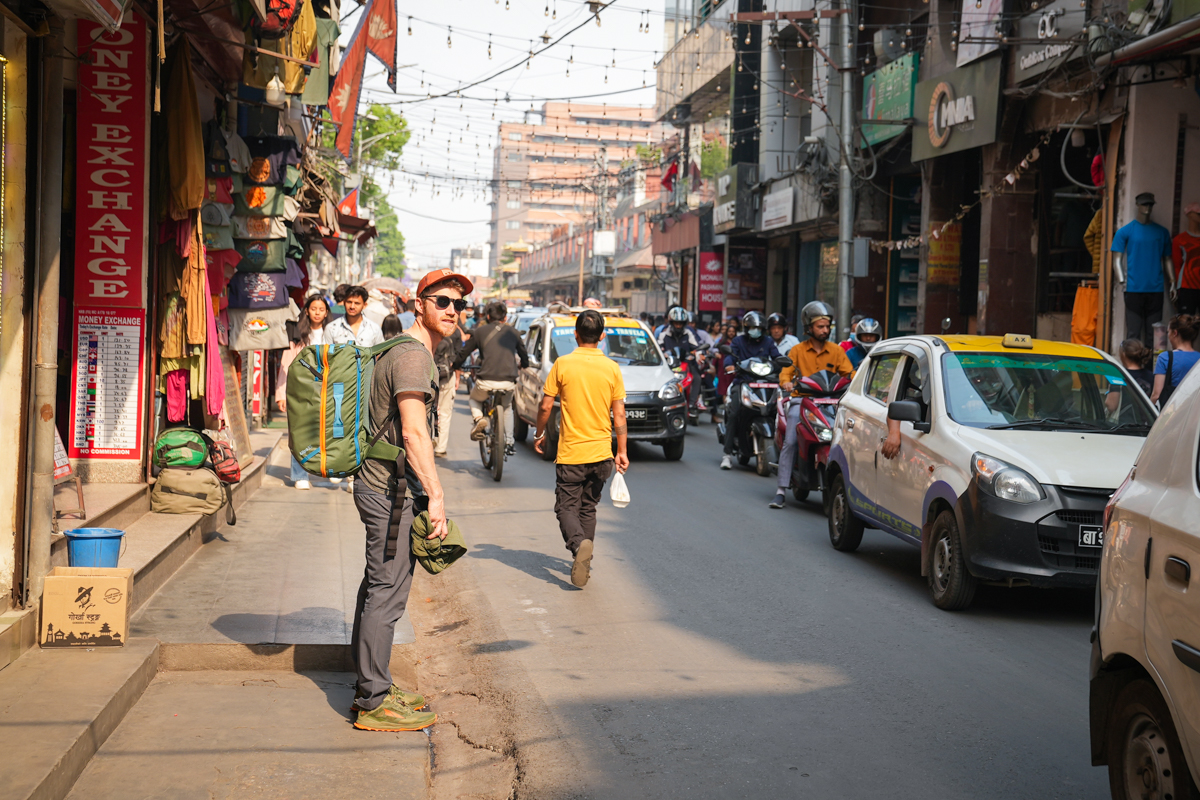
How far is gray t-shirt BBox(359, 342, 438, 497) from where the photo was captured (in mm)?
4797

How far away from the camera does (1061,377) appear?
7898 millimetres

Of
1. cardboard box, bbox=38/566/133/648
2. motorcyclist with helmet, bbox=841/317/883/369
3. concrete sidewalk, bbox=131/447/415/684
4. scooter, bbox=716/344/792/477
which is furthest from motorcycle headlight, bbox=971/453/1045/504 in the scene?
scooter, bbox=716/344/792/477

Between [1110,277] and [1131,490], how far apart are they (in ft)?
38.3

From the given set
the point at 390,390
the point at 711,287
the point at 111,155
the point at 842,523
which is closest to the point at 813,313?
the point at 842,523

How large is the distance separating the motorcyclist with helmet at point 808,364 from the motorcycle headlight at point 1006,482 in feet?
15.4

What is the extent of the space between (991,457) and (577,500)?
2.79 metres

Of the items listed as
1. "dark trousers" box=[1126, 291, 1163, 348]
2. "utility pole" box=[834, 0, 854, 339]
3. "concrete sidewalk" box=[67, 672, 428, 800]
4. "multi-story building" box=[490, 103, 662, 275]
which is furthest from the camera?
"multi-story building" box=[490, 103, 662, 275]

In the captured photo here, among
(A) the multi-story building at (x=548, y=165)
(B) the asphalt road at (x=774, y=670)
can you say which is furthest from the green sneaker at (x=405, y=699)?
(A) the multi-story building at (x=548, y=165)

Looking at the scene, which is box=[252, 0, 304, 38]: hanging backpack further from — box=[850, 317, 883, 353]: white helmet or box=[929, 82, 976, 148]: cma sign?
box=[929, 82, 976, 148]: cma sign

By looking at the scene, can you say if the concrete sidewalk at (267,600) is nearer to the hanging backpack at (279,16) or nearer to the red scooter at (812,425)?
the hanging backpack at (279,16)

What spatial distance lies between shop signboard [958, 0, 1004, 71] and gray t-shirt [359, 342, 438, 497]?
14060 mm

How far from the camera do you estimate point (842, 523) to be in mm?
9297

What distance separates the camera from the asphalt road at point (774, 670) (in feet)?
14.7

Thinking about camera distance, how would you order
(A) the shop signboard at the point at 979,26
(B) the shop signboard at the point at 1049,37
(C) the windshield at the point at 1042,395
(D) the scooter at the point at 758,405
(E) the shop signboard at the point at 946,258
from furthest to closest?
(E) the shop signboard at the point at 946,258, (A) the shop signboard at the point at 979,26, (B) the shop signboard at the point at 1049,37, (D) the scooter at the point at 758,405, (C) the windshield at the point at 1042,395
